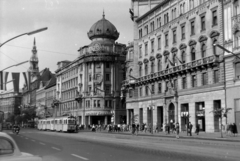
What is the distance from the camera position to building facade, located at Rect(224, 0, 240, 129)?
39.9m

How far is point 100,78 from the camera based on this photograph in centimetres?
9131

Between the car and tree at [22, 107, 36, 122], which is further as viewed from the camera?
tree at [22, 107, 36, 122]

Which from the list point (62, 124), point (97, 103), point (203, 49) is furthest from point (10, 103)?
point (203, 49)

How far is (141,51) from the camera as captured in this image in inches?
2537

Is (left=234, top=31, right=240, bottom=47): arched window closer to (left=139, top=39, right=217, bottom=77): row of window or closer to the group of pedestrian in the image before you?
(left=139, top=39, right=217, bottom=77): row of window

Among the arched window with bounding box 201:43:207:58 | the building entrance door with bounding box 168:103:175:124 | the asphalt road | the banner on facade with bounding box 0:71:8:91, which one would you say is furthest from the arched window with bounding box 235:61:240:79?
the banner on facade with bounding box 0:71:8:91

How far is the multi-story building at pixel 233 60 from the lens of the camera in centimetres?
3991

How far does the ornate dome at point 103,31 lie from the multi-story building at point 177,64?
1051 inches

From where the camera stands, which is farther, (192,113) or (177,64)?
(177,64)

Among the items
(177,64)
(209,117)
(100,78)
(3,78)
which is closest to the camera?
(3,78)

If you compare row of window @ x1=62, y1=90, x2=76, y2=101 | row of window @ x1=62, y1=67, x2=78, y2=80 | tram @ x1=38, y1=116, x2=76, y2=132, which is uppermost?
row of window @ x1=62, y1=67, x2=78, y2=80

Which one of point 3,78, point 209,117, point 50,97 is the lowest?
point 209,117

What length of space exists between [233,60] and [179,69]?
11.5 metres

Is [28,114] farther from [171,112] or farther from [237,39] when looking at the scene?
[237,39]
